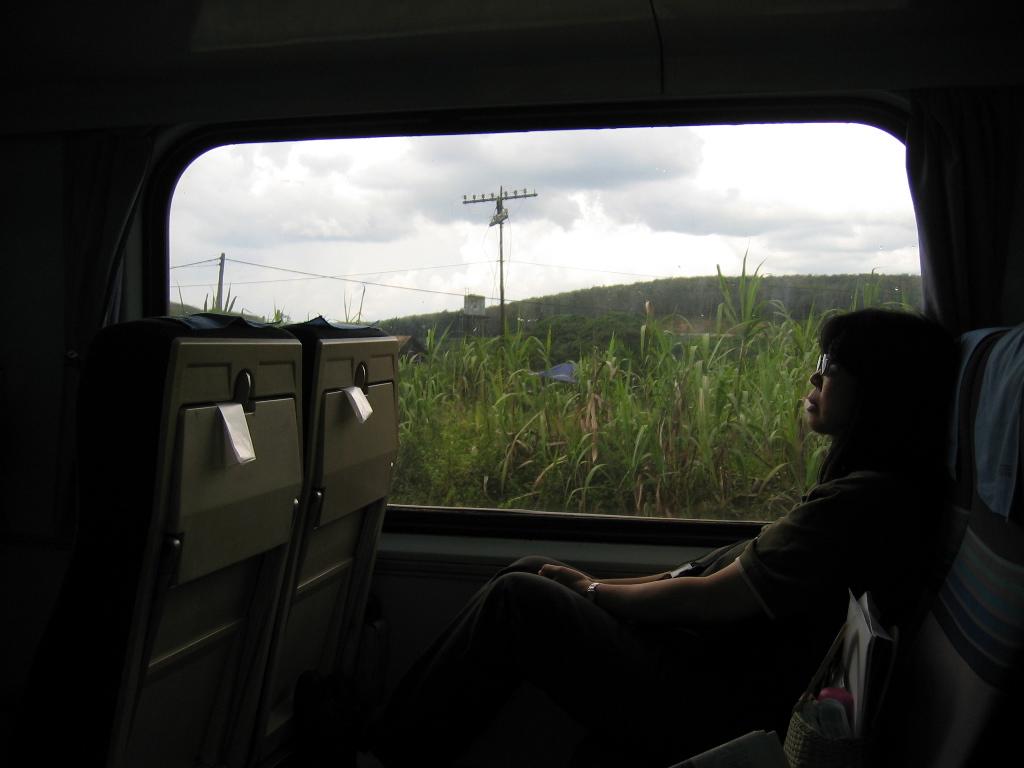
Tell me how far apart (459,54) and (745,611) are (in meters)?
1.79

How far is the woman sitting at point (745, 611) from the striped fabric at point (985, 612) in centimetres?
22

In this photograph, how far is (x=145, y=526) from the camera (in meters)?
1.38

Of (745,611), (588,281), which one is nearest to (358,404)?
(745,611)

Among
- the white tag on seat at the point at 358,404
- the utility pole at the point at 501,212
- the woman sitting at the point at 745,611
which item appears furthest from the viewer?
the utility pole at the point at 501,212

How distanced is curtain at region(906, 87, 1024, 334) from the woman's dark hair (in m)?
0.49

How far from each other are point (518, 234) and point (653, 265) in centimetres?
46

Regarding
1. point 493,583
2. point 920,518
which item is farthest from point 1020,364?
point 493,583

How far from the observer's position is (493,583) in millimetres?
2053

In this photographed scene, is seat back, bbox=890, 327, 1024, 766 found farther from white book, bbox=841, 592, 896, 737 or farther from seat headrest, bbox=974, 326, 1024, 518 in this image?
white book, bbox=841, 592, 896, 737

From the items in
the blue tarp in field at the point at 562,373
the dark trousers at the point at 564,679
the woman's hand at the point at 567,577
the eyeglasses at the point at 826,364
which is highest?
the eyeglasses at the point at 826,364

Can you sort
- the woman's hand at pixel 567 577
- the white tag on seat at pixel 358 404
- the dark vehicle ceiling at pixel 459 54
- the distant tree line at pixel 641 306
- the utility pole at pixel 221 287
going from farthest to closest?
the utility pole at pixel 221 287, the distant tree line at pixel 641 306, the dark vehicle ceiling at pixel 459 54, the woman's hand at pixel 567 577, the white tag on seat at pixel 358 404

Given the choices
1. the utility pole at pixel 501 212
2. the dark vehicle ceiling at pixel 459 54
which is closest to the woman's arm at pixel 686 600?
the utility pole at pixel 501 212

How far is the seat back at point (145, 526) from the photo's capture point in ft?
4.53

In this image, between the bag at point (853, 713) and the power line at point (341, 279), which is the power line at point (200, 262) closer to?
the power line at point (341, 279)
